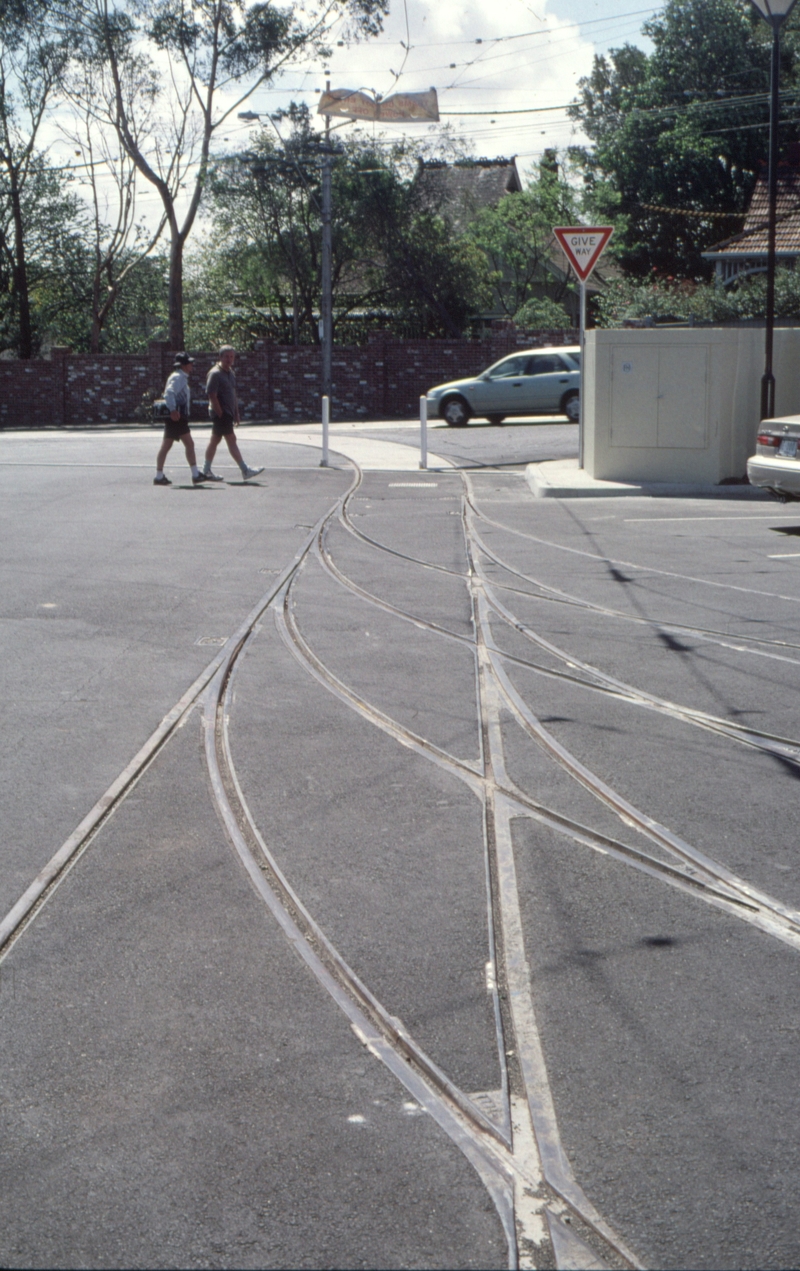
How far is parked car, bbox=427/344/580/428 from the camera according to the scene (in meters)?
29.5

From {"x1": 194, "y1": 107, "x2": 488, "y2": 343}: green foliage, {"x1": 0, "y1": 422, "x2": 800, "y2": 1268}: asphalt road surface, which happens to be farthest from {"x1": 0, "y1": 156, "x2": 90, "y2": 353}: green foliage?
{"x1": 0, "y1": 422, "x2": 800, "y2": 1268}: asphalt road surface

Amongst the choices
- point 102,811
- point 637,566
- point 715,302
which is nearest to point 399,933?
point 102,811

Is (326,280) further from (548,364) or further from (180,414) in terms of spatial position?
(180,414)

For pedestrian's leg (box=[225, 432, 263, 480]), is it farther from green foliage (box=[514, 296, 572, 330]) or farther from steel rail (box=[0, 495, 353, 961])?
green foliage (box=[514, 296, 572, 330])

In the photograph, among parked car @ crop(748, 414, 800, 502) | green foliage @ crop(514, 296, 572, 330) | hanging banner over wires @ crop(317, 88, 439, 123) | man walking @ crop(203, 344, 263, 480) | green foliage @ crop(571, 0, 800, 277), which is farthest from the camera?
green foliage @ crop(571, 0, 800, 277)

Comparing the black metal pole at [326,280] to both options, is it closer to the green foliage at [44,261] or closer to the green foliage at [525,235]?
the green foliage at [525,235]

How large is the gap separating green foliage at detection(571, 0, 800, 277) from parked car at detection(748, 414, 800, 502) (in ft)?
116

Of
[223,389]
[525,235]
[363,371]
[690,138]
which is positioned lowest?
[223,389]

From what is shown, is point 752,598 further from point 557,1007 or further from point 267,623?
point 557,1007

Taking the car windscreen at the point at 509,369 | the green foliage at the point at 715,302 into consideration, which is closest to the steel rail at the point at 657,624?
the car windscreen at the point at 509,369

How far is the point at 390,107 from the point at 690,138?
54.4 ft

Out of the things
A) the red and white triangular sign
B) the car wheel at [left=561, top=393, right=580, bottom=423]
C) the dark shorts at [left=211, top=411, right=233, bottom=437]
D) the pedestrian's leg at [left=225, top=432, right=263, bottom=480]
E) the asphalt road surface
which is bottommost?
the asphalt road surface

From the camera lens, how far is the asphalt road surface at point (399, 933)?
284 centimetres

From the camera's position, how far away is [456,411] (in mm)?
29672
